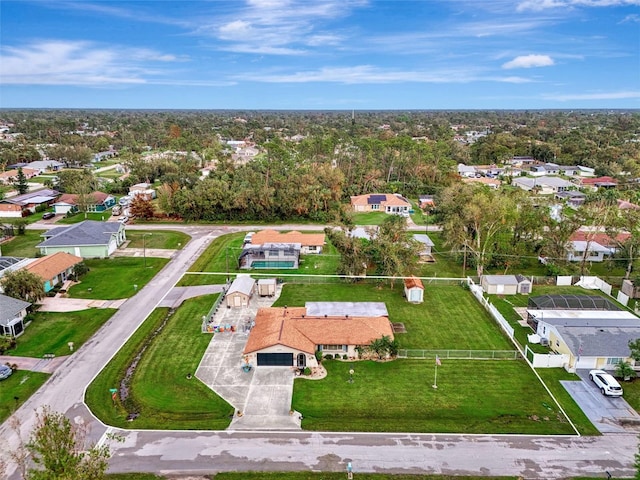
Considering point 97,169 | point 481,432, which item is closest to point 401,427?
point 481,432

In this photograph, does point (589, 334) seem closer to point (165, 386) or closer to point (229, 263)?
point (165, 386)

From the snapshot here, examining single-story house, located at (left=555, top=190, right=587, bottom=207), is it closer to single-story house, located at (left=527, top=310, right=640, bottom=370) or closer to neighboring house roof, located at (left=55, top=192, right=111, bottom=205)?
single-story house, located at (left=527, top=310, right=640, bottom=370)

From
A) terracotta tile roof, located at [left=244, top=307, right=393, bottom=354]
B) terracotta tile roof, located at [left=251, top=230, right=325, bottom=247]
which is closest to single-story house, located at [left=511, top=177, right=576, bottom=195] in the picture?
terracotta tile roof, located at [left=251, top=230, right=325, bottom=247]

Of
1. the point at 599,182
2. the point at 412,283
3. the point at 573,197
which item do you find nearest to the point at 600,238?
the point at 573,197

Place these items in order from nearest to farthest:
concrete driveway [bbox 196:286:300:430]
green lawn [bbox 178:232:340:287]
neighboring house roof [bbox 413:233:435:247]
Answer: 1. concrete driveway [bbox 196:286:300:430]
2. green lawn [bbox 178:232:340:287]
3. neighboring house roof [bbox 413:233:435:247]

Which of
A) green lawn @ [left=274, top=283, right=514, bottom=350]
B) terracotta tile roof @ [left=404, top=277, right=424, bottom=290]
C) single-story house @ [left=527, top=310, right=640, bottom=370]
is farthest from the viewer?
terracotta tile roof @ [left=404, top=277, right=424, bottom=290]

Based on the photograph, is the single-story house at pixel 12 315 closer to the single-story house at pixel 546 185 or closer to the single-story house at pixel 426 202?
the single-story house at pixel 426 202
